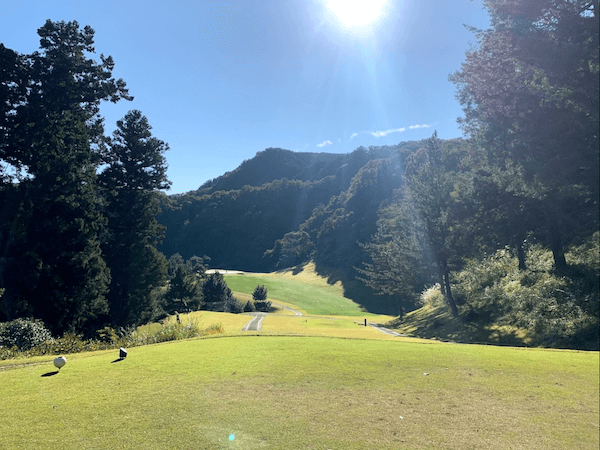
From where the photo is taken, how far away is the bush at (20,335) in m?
14.2

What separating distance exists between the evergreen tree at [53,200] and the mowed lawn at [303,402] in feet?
52.9

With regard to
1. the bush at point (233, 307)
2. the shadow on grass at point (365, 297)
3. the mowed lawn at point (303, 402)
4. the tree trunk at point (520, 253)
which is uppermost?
the tree trunk at point (520, 253)

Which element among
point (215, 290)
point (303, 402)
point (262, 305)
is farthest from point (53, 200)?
point (262, 305)

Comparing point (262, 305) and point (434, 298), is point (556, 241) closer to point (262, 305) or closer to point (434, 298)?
point (434, 298)

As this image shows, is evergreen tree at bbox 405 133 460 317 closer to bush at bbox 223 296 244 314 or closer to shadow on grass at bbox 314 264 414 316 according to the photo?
bush at bbox 223 296 244 314

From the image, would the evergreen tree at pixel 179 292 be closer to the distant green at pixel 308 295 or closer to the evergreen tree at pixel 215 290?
the evergreen tree at pixel 215 290

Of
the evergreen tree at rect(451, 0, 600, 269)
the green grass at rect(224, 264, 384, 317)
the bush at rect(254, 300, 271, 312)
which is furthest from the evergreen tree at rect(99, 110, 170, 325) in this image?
the green grass at rect(224, 264, 384, 317)

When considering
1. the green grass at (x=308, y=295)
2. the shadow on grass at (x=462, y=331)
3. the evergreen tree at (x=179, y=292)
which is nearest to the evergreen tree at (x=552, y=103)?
the shadow on grass at (x=462, y=331)

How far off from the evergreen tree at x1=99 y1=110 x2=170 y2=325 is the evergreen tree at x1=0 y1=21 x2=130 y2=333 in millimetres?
3806

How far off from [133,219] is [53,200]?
30.7 ft

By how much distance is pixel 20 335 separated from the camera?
14672 millimetres

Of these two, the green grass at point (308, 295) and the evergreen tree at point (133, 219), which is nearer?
the evergreen tree at point (133, 219)

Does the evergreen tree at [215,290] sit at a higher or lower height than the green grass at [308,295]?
higher

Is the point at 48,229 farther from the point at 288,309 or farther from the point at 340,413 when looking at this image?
the point at 288,309
